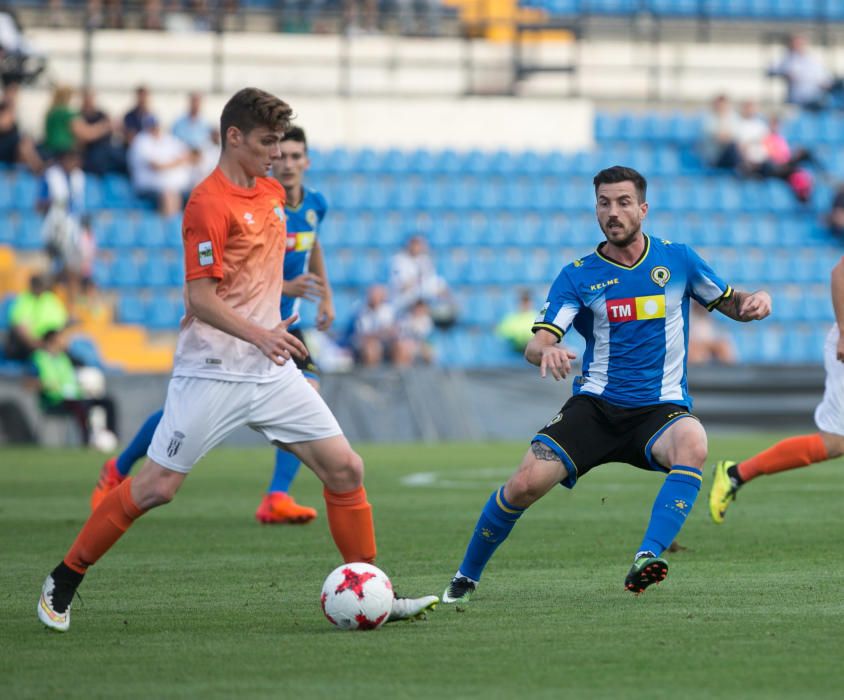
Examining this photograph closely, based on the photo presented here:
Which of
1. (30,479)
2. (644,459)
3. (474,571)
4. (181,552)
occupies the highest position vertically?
(644,459)

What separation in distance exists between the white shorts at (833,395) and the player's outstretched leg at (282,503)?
332cm

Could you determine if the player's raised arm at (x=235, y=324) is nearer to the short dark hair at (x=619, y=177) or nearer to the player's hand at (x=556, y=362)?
the player's hand at (x=556, y=362)

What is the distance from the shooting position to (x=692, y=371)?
769 inches

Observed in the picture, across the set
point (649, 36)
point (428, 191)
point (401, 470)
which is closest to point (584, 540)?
Result: point (401, 470)

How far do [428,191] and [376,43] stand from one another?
342cm

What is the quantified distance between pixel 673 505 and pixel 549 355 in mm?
924

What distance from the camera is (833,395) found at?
1002cm

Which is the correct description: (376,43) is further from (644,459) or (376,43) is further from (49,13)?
(644,459)

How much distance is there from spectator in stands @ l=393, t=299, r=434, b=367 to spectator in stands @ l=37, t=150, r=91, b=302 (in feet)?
13.6

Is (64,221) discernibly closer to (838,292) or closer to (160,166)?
(160,166)

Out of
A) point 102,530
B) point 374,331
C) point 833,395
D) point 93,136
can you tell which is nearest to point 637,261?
point 102,530

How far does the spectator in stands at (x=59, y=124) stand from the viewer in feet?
71.6

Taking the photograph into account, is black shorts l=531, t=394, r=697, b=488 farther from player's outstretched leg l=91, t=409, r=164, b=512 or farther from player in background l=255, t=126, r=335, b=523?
player's outstretched leg l=91, t=409, r=164, b=512

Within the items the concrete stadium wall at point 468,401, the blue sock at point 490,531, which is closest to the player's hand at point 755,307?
the blue sock at point 490,531
